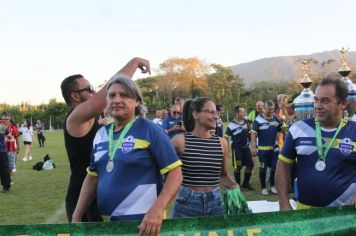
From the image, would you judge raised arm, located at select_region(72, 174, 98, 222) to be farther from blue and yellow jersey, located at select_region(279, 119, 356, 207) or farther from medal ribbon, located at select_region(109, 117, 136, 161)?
blue and yellow jersey, located at select_region(279, 119, 356, 207)

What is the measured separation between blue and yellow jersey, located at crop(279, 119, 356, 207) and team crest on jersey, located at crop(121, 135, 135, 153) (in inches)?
56.2

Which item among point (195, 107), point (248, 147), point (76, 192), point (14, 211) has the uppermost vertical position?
point (195, 107)

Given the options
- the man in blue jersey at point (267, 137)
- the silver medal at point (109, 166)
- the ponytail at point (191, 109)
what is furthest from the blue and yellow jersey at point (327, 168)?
the man in blue jersey at point (267, 137)

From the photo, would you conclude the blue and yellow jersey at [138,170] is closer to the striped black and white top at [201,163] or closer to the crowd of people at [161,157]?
the crowd of people at [161,157]

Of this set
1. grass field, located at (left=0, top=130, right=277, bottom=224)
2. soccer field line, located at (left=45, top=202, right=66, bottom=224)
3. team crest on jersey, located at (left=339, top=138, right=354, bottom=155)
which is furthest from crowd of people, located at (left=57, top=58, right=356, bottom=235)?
grass field, located at (left=0, top=130, right=277, bottom=224)

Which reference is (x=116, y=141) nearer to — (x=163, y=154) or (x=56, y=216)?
(x=163, y=154)

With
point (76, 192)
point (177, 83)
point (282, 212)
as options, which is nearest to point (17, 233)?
point (76, 192)

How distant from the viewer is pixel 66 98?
11.7ft

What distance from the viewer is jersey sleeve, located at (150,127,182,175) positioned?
2.74 meters

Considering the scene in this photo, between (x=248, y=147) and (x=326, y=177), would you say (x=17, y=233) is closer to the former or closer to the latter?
(x=326, y=177)

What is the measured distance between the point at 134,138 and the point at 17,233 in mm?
1129

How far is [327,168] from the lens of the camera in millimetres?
3268

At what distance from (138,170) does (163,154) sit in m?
0.20

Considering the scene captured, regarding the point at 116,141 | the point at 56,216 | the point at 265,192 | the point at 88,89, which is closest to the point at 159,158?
the point at 116,141
